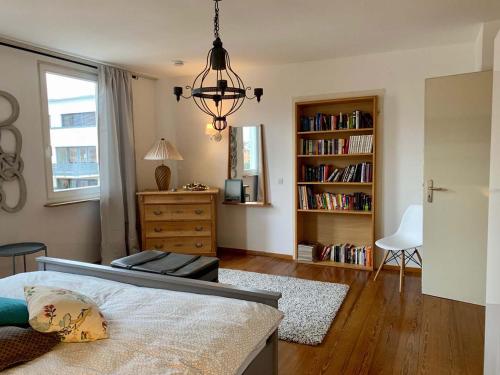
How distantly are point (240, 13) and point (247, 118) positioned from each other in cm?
200

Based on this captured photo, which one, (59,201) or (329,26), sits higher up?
(329,26)

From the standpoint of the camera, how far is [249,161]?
4863 millimetres

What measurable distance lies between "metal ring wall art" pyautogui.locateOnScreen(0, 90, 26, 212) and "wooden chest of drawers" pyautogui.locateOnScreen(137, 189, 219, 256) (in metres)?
1.30

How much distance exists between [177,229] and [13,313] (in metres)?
3.14

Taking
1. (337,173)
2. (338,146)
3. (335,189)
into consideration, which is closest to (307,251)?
(335,189)

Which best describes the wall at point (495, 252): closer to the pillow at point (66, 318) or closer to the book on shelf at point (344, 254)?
the pillow at point (66, 318)

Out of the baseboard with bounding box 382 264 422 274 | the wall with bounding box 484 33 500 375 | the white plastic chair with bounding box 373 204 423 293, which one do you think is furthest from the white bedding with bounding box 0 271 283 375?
the baseboard with bounding box 382 264 422 274

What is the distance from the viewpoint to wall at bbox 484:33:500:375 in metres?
1.73

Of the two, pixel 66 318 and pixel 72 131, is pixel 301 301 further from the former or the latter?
pixel 72 131

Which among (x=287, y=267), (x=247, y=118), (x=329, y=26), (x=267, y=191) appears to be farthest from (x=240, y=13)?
(x=287, y=267)

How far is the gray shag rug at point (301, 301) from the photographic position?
2754 millimetres

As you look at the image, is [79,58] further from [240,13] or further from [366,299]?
[366,299]

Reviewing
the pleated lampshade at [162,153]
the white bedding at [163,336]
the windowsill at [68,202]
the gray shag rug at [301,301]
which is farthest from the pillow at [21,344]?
the pleated lampshade at [162,153]

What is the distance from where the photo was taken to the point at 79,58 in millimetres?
4129
